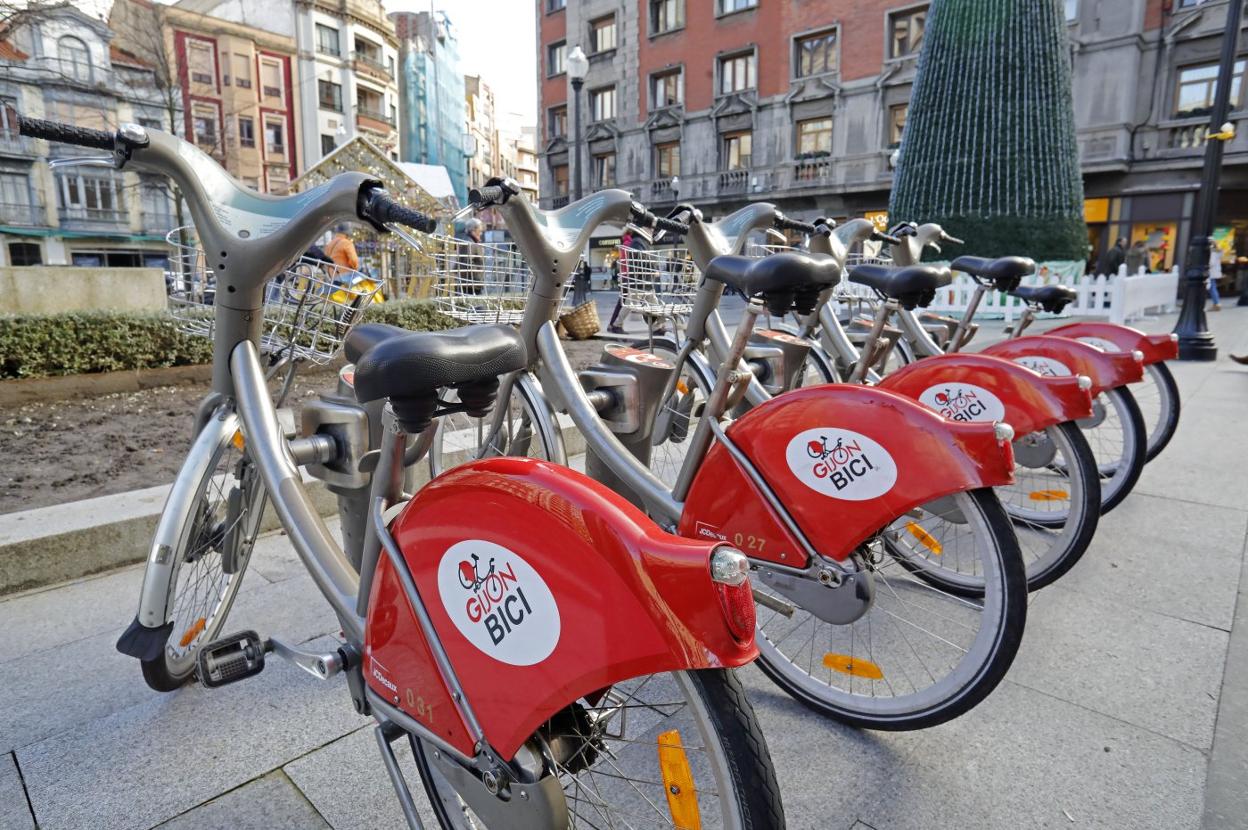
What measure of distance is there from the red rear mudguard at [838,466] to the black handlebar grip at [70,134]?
171cm

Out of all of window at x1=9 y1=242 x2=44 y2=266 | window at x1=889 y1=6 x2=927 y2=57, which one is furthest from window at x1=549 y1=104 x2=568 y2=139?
window at x1=9 y1=242 x2=44 y2=266

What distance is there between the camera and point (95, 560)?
2.88 meters

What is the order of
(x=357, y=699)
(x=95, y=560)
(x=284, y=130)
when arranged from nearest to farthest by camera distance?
(x=357, y=699) < (x=95, y=560) < (x=284, y=130)

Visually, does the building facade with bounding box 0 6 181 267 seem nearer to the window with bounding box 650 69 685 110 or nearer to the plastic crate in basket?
Answer: the window with bounding box 650 69 685 110

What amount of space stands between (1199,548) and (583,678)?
3344 millimetres

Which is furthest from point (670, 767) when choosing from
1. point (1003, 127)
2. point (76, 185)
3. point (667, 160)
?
point (76, 185)

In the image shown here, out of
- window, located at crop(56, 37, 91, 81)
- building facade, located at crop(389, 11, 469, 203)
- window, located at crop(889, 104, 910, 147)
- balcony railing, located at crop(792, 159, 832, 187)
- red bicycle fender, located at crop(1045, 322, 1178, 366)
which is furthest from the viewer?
building facade, located at crop(389, 11, 469, 203)

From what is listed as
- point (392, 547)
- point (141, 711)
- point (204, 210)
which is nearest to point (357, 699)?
point (392, 547)

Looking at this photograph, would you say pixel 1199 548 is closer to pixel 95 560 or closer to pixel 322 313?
pixel 322 313

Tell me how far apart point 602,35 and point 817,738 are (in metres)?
36.7

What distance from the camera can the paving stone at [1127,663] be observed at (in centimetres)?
205

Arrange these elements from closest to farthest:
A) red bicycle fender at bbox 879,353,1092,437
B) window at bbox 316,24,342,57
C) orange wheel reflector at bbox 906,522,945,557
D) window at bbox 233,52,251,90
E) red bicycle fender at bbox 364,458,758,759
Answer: red bicycle fender at bbox 364,458,758,759 < orange wheel reflector at bbox 906,522,945,557 < red bicycle fender at bbox 879,353,1092,437 < window at bbox 233,52,251,90 < window at bbox 316,24,342,57

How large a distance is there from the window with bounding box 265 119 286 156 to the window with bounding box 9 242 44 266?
12.2 meters

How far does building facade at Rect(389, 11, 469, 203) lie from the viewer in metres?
52.2
